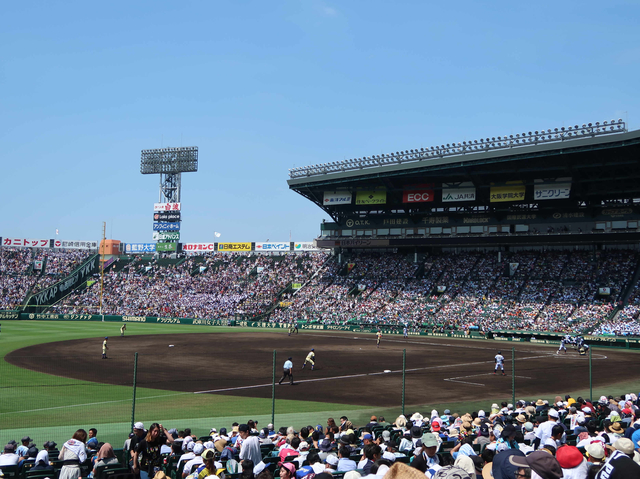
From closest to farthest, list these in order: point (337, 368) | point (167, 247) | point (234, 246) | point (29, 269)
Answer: point (337, 368) < point (29, 269) < point (234, 246) < point (167, 247)

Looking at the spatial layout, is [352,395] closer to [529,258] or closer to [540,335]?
[540,335]

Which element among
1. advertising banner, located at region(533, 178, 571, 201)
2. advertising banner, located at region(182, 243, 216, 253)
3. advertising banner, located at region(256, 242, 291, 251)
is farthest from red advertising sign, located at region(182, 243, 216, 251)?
advertising banner, located at region(533, 178, 571, 201)

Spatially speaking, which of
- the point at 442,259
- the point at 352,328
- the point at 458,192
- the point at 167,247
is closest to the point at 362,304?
the point at 352,328

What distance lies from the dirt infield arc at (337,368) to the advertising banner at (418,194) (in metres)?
24.8

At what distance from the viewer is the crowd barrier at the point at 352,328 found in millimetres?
49062

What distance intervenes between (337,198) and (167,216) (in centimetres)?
3743

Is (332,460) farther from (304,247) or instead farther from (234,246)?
(234,246)

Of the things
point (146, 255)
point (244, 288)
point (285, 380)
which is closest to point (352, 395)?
point (285, 380)

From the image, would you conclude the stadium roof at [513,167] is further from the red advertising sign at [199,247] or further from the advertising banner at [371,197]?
the red advertising sign at [199,247]

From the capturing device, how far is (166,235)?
96250mm

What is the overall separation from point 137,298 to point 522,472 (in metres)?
85.4

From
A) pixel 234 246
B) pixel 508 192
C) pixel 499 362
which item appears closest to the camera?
pixel 499 362

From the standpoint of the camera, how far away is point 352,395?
23.7m

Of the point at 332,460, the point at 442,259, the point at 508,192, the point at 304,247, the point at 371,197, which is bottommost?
the point at 332,460
